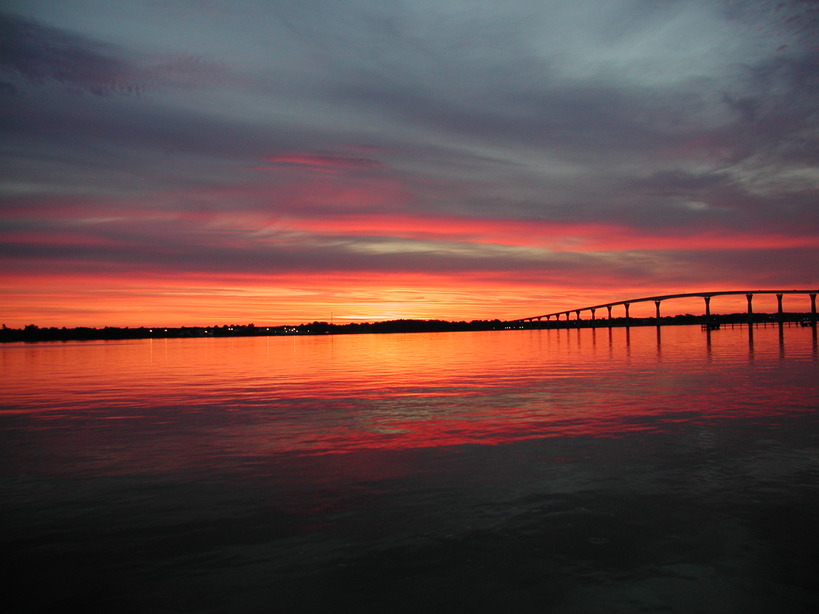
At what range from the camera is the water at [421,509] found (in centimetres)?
866

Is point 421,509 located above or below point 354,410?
below

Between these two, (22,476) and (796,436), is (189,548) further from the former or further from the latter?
(796,436)

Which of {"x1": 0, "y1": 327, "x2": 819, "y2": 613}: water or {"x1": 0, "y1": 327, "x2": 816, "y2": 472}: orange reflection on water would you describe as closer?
{"x1": 0, "y1": 327, "x2": 819, "y2": 613}: water

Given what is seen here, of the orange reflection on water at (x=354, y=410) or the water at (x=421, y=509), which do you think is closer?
the water at (x=421, y=509)

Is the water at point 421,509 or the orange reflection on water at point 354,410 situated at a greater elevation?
the orange reflection on water at point 354,410

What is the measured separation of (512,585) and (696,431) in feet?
45.2

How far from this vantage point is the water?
8.66 metres

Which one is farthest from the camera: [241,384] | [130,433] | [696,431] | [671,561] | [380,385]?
[241,384]

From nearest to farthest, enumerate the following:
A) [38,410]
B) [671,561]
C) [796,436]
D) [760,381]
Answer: [671,561]
[796,436]
[38,410]
[760,381]

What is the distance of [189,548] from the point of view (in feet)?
34.0

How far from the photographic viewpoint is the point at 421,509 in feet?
40.1

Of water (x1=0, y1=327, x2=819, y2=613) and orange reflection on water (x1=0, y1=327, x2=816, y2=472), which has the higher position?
orange reflection on water (x1=0, y1=327, x2=816, y2=472)

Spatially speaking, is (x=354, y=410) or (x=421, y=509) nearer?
(x=421, y=509)

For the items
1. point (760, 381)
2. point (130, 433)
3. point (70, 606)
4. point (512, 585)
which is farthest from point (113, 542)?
point (760, 381)
